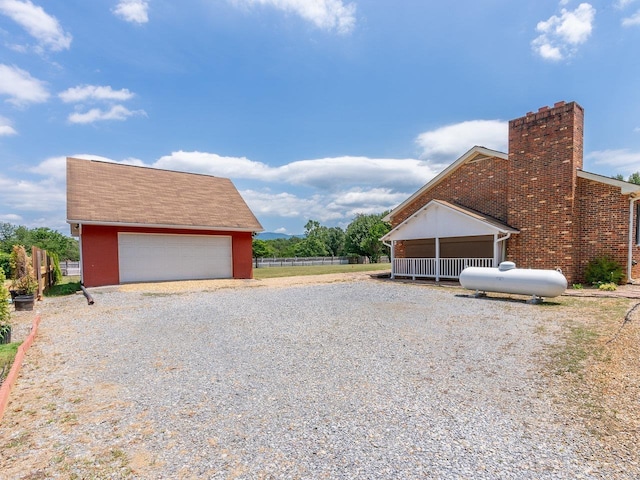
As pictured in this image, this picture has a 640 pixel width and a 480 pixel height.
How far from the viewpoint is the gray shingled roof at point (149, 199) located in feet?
47.6

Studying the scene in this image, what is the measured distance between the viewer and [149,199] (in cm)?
1650

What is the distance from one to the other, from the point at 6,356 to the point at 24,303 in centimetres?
559

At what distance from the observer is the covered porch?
13.6 meters

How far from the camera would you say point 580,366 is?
14.6ft

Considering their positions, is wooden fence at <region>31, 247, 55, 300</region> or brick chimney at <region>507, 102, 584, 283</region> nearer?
wooden fence at <region>31, 247, 55, 300</region>

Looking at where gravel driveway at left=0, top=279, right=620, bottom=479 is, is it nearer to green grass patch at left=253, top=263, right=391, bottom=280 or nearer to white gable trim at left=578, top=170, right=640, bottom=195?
white gable trim at left=578, top=170, right=640, bottom=195

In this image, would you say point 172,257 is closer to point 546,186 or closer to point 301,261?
point 546,186

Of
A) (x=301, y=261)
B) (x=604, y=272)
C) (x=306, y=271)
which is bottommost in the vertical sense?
(x=301, y=261)

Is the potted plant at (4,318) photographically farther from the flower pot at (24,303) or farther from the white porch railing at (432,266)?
the white porch railing at (432,266)

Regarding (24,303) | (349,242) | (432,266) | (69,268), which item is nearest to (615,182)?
(432,266)

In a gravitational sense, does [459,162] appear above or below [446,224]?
above

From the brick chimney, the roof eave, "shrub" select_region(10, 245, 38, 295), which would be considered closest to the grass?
"shrub" select_region(10, 245, 38, 295)

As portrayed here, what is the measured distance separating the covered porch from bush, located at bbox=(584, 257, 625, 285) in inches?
106

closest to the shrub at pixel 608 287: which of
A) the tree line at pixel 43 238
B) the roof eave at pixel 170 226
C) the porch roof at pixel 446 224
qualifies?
the porch roof at pixel 446 224
